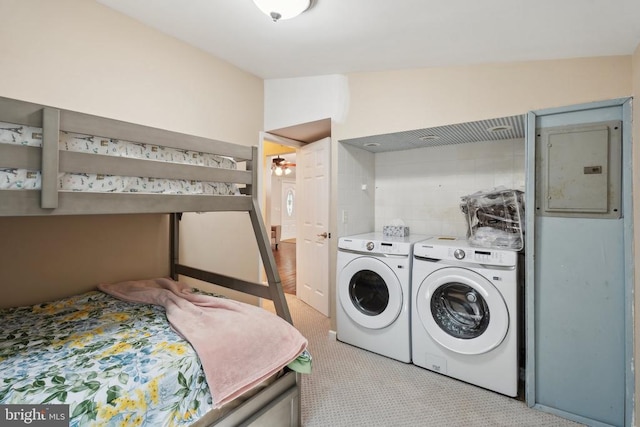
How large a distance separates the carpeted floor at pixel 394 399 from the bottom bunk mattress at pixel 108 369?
0.64 m

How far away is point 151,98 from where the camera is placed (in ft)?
7.51

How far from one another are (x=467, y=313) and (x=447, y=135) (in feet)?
4.55

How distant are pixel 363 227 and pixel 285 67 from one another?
66.3 inches

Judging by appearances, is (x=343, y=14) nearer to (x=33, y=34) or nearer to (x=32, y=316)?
(x=33, y=34)

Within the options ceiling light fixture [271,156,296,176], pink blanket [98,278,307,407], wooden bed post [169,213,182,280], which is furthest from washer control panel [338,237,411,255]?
ceiling light fixture [271,156,296,176]

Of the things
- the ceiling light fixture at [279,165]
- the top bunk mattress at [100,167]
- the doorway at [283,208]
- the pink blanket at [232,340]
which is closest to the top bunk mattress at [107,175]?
the top bunk mattress at [100,167]

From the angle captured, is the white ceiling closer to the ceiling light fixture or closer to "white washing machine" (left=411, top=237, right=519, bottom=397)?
"white washing machine" (left=411, top=237, right=519, bottom=397)

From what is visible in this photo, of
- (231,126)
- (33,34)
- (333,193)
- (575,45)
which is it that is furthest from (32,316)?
(575,45)

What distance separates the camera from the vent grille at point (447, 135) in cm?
214

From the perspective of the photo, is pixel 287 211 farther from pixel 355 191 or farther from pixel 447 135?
pixel 447 135

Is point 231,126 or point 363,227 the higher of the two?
point 231,126

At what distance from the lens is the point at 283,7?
161cm

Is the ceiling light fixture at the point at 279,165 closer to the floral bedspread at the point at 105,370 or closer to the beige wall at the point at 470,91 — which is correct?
the beige wall at the point at 470,91

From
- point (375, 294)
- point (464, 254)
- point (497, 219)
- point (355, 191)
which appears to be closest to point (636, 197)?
point (497, 219)
